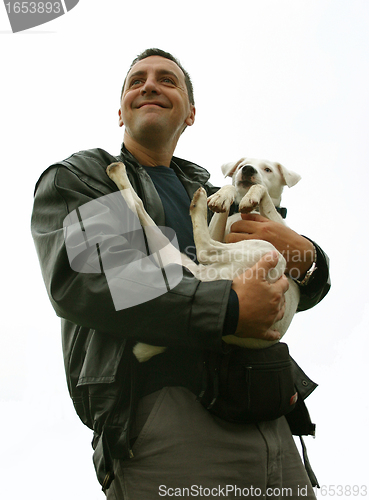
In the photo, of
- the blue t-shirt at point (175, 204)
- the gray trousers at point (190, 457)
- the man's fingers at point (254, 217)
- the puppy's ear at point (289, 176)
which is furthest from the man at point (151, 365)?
the puppy's ear at point (289, 176)

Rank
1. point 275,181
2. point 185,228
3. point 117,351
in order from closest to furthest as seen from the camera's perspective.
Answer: point 117,351 < point 185,228 < point 275,181

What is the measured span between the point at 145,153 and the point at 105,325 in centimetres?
101

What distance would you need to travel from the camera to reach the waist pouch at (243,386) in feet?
4.86

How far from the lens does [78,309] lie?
1.35 metres

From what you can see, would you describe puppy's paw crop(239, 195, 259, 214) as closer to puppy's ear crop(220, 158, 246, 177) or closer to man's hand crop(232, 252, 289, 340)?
puppy's ear crop(220, 158, 246, 177)

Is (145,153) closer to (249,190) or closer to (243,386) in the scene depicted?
(249,190)

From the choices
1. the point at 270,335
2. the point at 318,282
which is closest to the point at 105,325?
the point at 270,335

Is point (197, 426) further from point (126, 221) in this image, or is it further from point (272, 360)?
point (126, 221)

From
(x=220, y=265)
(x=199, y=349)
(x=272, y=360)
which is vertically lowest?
(x=272, y=360)

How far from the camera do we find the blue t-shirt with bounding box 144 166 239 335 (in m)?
1.87

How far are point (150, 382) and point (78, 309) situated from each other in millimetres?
390

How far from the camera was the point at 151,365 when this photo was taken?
5.04 ft

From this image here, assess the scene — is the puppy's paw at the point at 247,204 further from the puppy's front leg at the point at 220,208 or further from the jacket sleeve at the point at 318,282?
the jacket sleeve at the point at 318,282

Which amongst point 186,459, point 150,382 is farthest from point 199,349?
point 186,459
